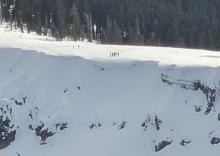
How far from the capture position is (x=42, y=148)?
5641cm

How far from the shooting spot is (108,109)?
5769 cm

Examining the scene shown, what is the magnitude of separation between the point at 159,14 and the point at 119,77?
46.4m

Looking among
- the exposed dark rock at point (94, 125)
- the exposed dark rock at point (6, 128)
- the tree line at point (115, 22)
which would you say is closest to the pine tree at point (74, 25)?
the tree line at point (115, 22)

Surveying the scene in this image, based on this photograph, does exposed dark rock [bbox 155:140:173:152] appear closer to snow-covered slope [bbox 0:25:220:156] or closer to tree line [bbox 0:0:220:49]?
snow-covered slope [bbox 0:25:220:156]

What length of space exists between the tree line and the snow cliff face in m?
25.3

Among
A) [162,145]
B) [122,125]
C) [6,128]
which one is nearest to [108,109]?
[122,125]

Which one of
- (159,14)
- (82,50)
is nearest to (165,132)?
(82,50)

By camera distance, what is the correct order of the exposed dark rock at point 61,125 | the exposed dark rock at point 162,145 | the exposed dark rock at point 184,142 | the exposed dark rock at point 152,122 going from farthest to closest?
1. the exposed dark rock at point 61,125
2. the exposed dark rock at point 152,122
3. the exposed dark rock at point 162,145
4. the exposed dark rock at point 184,142

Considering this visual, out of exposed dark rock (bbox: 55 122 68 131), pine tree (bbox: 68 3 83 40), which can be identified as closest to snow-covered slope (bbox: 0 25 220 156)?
exposed dark rock (bbox: 55 122 68 131)

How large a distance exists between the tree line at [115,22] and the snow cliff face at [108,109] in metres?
25.3

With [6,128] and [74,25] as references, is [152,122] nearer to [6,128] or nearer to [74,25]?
[6,128]

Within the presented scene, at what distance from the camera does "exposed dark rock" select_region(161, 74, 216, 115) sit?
54625 millimetres

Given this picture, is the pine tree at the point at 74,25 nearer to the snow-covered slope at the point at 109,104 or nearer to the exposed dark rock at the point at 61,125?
the snow-covered slope at the point at 109,104

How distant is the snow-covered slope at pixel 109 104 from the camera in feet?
178
